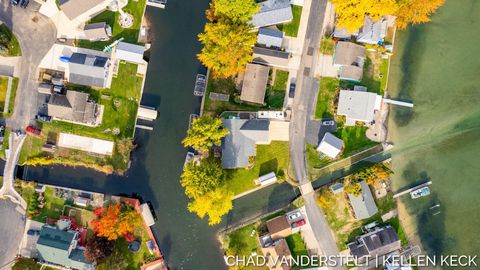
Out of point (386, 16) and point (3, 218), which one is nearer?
Answer: point (386, 16)

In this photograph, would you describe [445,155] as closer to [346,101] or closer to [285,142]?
[346,101]

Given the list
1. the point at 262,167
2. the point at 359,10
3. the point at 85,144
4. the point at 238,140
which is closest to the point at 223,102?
the point at 238,140

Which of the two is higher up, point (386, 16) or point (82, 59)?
point (386, 16)

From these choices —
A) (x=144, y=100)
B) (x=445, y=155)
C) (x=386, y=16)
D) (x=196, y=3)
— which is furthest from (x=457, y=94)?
(x=144, y=100)

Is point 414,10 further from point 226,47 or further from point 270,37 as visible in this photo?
point 226,47

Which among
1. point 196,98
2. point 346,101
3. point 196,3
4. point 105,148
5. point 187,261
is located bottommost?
point 187,261
